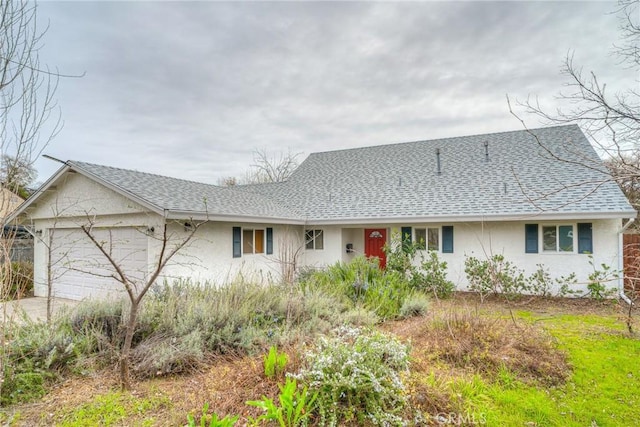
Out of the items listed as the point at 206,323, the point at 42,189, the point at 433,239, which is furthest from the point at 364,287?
the point at 42,189

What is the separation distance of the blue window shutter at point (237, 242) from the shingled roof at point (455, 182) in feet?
10.2

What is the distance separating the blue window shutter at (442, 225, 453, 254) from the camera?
1156cm

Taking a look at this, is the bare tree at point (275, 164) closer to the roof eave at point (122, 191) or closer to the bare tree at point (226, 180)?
the bare tree at point (226, 180)

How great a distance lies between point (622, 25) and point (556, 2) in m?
1.65

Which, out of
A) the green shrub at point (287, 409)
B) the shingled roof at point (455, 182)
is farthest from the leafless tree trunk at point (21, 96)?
the shingled roof at point (455, 182)

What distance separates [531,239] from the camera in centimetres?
1055

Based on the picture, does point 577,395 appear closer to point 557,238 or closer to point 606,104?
point 606,104

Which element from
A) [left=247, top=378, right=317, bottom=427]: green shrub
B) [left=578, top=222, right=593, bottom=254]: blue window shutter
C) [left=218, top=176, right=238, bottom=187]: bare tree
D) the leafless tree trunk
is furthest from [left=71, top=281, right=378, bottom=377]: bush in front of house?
[left=218, top=176, right=238, bottom=187]: bare tree

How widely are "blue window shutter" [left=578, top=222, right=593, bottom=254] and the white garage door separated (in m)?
12.0

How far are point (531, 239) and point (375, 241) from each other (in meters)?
5.47

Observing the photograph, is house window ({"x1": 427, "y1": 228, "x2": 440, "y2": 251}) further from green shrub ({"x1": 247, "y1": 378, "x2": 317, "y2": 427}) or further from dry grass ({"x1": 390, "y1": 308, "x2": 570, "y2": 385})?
green shrub ({"x1": 247, "y1": 378, "x2": 317, "y2": 427})

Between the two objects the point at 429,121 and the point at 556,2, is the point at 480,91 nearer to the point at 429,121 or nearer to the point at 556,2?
the point at 556,2

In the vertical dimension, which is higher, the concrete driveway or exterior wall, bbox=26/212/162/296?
exterior wall, bbox=26/212/162/296

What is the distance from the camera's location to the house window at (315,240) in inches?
539
